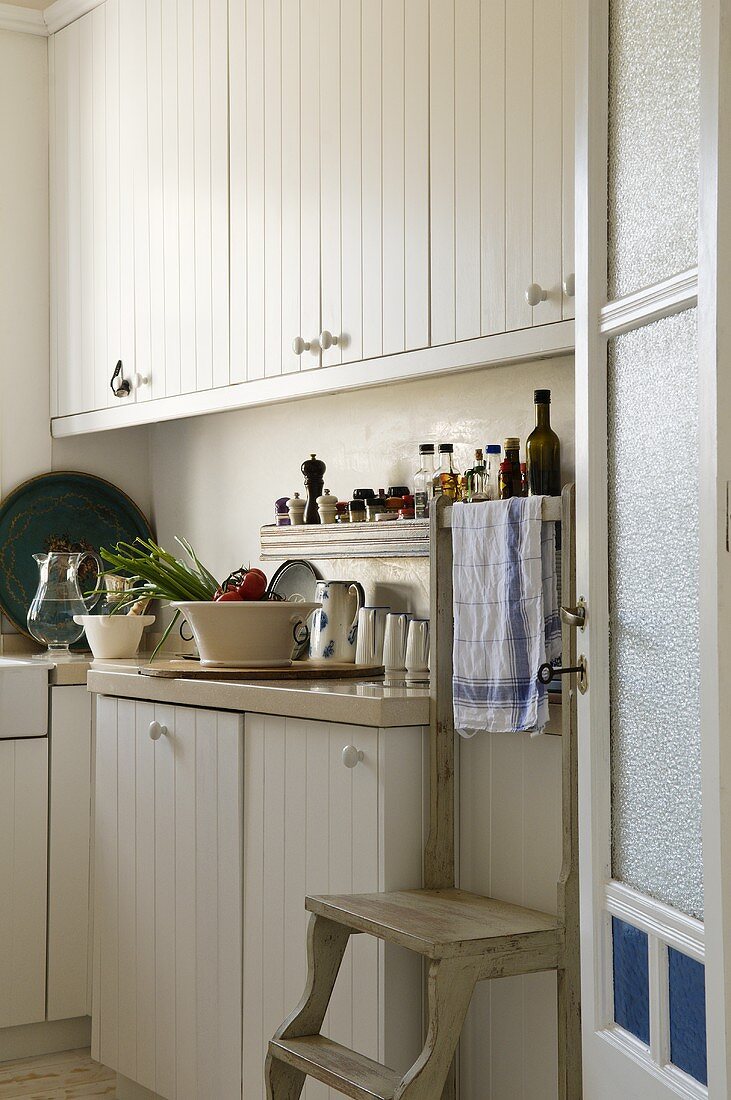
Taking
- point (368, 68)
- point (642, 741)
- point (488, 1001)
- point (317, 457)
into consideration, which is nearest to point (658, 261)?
point (642, 741)

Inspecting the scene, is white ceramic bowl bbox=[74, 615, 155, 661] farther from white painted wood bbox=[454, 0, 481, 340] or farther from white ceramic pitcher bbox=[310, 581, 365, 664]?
white painted wood bbox=[454, 0, 481, 340]

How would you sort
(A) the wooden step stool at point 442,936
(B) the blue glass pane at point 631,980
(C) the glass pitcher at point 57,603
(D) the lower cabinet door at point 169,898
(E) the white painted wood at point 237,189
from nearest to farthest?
(B) the blue glass pane at point 631,980, (A) the wooden step stool at point 442,936, (D) the lower cabinet door at point 169,898, (E) the white painted wood at point 237,189, (C) the glass pitcher at point 57,603

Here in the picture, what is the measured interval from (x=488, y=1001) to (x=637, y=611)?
32.5 inches

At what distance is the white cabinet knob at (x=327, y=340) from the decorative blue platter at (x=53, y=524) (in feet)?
4.64

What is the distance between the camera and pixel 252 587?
2.77 meters

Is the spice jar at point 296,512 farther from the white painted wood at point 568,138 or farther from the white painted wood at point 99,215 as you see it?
the white painted wood at point 568,138

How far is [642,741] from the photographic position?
1813 millimetres

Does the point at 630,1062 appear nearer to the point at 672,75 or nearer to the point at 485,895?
the point at 485,895

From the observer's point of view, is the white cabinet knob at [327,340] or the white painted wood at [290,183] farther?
the white painted wood at [290,183]

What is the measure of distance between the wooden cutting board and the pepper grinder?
1.37 ft

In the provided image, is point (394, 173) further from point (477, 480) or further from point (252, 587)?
point (252, 587)

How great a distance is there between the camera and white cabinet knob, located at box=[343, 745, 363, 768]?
7.35ft

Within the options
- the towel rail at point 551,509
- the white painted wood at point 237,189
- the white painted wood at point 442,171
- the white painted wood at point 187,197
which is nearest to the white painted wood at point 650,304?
the towel rail at point 551,509

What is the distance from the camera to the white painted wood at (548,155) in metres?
2.10
